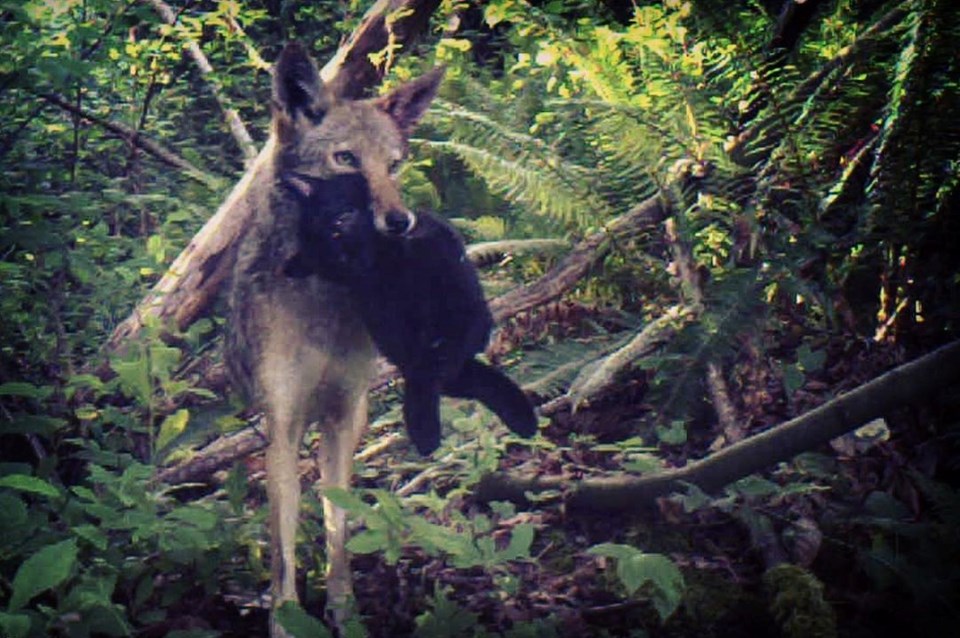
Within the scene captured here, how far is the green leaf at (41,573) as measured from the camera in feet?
4.71

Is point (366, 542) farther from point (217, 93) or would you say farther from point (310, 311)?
point (217, 93)

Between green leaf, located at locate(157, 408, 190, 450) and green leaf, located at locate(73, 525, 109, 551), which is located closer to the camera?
green leaf, located at locate(73, 525, 109, 551)

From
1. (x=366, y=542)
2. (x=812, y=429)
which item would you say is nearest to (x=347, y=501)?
(x=366, y=542)

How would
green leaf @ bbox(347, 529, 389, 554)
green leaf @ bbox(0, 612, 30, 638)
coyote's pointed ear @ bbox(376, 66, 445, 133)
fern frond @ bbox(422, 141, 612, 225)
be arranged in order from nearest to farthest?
green leaf @ bbox(0, 612, 30, 638)
green leaf @ bbox(347, 529, 389, 554)
coyote's pointed ear @ bbox(376, 66, 445, 133)
fern frond @ bbox(422, 141, 612, 225)

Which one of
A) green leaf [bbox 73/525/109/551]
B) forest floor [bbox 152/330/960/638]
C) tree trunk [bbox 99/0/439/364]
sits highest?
tree trunk [bbox 99/0/439/364]

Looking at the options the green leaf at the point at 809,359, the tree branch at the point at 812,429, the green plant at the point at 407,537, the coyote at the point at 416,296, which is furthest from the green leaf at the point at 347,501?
the green leaf at the point at 809,359

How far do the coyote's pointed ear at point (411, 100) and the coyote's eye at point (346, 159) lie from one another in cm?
16

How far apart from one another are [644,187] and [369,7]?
3.17 ft

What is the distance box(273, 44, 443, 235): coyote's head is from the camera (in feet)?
6.30

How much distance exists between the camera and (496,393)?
2090 millimetres

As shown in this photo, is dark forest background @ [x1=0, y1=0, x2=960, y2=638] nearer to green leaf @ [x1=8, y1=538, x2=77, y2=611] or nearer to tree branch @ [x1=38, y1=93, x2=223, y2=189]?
tree branch @ [x1=38, y1=93, x2=223, y2=189]

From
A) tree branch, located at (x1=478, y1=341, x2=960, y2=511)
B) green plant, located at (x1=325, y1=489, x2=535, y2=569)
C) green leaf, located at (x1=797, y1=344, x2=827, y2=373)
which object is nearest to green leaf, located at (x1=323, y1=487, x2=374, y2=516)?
green plant, located at (x1=325, y1=489, x2=535, y2=569)

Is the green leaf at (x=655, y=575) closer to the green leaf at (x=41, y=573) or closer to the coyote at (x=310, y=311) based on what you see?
the coyote at (x=310, y=311)

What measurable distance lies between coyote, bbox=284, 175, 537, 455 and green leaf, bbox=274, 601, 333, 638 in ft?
1.74
